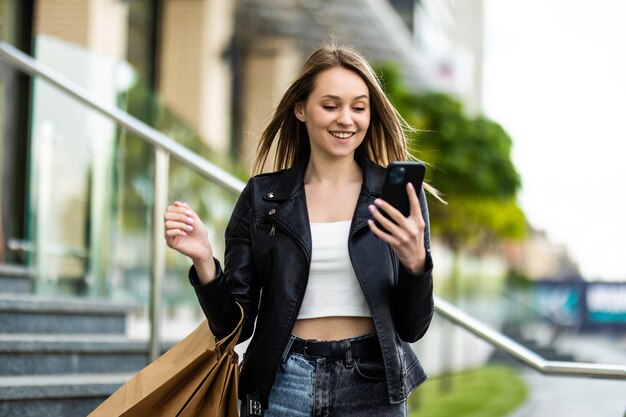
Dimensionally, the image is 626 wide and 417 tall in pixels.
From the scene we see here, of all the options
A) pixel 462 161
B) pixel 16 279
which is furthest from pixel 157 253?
pixel 462 161

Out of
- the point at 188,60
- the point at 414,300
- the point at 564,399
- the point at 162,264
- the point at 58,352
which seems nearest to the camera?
the point at 414,300

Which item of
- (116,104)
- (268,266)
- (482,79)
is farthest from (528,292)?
(482,79)

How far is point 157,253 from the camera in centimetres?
473

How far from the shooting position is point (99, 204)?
6.05 meters

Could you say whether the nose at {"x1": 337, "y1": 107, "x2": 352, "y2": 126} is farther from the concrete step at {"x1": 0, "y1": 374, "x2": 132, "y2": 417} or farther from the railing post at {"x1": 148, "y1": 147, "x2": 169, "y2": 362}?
the railing post at {"x1": 148, "y1": 147, "x2": 169, "y2": 362}

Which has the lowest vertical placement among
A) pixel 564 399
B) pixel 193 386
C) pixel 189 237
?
pixel 564 399

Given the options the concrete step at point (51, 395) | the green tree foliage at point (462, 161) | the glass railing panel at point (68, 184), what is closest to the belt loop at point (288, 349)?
the concrete step at point (51, 395)

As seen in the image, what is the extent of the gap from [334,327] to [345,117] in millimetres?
509

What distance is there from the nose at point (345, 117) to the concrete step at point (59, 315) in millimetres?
2655

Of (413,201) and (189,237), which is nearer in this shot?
(413,201)

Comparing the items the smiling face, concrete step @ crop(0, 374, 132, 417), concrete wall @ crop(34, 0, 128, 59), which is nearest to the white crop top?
the smiling face

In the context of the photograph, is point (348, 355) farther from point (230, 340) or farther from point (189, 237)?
point (189, 237)

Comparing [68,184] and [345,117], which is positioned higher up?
[345,117]

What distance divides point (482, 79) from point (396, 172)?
76072mm
